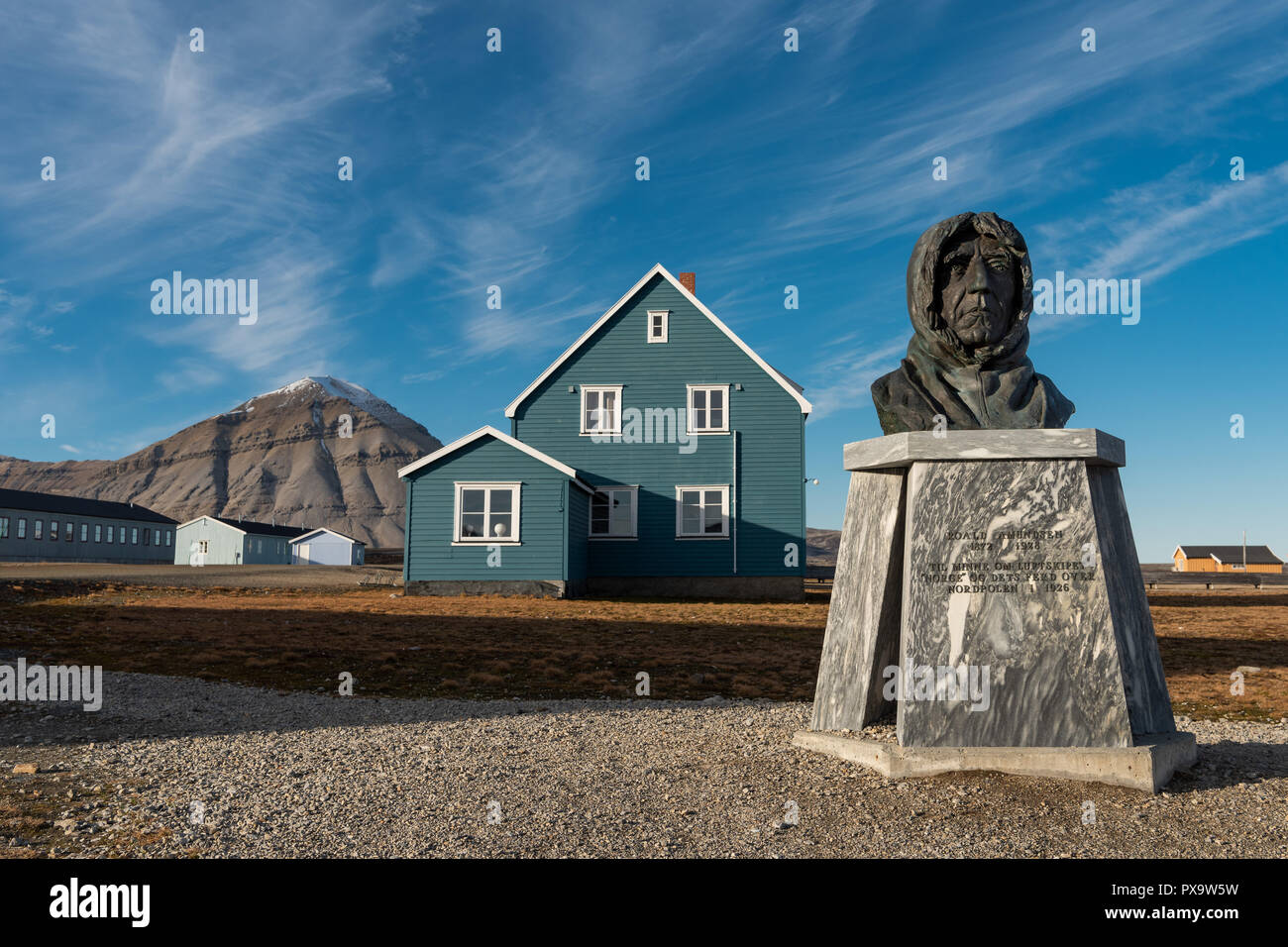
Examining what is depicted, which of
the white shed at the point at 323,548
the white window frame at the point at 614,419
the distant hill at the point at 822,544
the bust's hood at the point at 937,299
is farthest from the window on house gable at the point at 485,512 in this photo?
the distant hill at the point at 822,544

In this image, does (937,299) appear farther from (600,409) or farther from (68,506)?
(68,506)

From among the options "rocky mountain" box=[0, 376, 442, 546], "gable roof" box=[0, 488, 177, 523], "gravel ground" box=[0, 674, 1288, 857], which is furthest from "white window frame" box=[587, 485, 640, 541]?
"rocky mountain" box=[0, 376, 442, 546]

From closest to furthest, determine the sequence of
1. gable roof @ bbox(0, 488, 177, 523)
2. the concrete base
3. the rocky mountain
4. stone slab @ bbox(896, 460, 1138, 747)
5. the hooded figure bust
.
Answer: the concrete base, stone slab @ bbox(896, 460, 1138, 747), the hooded figure bust, gable roof @ bbox(0, 488, 177, 523), the rocky mountain

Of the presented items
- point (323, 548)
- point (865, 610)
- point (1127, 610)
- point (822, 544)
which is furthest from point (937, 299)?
point (822, 544)

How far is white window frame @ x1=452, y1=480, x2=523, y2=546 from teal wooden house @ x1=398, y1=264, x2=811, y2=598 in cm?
217

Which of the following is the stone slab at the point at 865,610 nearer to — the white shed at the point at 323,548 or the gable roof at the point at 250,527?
the gable roof at the point at 250,527

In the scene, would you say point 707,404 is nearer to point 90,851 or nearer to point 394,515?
point 90,851

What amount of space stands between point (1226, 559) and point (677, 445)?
2726 inches

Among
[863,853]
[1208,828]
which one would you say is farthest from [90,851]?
[1208,828]

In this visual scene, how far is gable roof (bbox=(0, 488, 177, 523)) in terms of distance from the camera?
59656mm

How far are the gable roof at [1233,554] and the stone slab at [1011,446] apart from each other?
3228 inches

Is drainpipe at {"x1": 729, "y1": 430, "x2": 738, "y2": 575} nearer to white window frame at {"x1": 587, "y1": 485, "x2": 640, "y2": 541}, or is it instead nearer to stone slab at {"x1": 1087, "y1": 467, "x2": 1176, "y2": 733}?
white window frame at {"x1": 587, "y1": 485, "x2": 640, "y2": 541}

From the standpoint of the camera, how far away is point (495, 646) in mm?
11453

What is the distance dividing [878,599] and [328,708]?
4.75 meters
